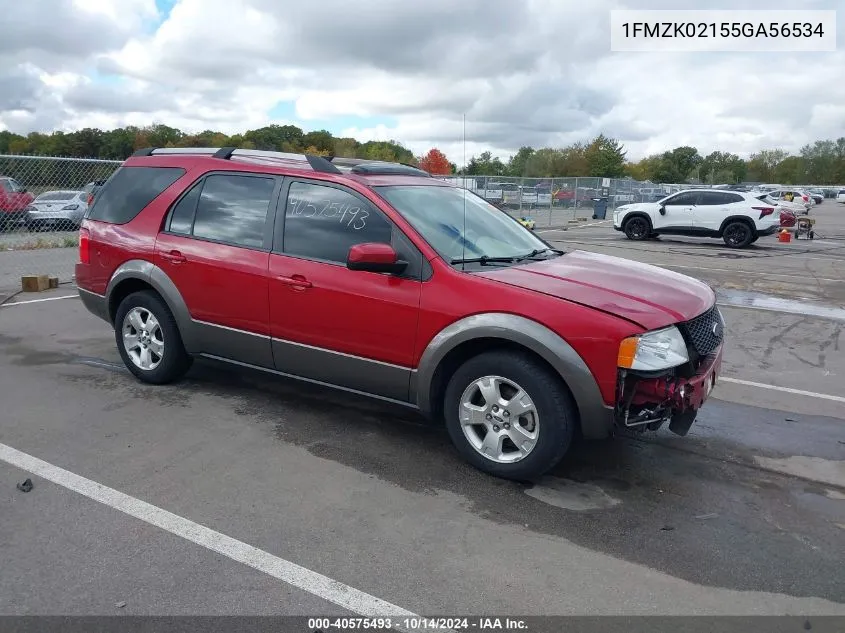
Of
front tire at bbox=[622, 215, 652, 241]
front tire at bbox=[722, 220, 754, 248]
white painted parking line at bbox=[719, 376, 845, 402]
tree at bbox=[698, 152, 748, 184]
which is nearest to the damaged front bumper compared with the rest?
white painted parking line at bbox=[719, 376, 845, 402]

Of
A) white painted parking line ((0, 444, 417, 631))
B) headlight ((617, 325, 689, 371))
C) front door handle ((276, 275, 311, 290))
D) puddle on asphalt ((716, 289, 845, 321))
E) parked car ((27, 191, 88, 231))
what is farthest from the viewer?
Answer: parked car ((27, 191, 88, 231))

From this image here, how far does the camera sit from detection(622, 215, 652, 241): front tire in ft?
68.6

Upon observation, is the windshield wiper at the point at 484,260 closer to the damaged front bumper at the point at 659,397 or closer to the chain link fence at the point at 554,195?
the damaged front bumper at the point at 659,397

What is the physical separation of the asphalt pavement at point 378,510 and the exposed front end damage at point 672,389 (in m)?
0.46

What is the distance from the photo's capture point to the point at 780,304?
1003cm

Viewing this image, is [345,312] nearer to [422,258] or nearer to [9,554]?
[422,258]

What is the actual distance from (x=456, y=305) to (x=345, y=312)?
2.59 ft

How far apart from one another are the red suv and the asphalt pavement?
39cm

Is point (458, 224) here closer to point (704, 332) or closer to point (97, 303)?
point (704, 332)

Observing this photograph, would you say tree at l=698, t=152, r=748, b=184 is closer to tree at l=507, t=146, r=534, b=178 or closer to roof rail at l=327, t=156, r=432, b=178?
tree at l=507, t=146, r=534, b=178

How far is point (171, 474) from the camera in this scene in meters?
4.03

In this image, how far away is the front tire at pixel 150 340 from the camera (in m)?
5.41

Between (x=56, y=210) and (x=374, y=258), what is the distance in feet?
46.1

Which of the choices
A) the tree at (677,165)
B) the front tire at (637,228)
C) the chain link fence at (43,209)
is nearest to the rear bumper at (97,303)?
the chain link fence at (43,209)
